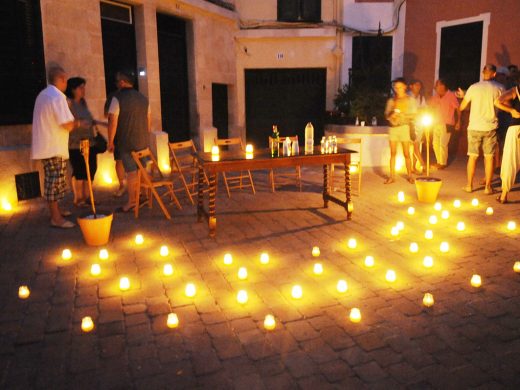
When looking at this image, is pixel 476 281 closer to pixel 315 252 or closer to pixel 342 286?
pixel 342 286

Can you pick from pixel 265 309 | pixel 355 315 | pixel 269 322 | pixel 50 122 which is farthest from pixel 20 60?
pixel 355 315

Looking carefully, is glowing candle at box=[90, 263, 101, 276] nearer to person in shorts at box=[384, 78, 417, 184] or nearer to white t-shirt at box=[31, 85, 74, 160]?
white t-shirt at box=[31, 85, 74, 160]

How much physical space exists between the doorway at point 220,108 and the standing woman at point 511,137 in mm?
7890

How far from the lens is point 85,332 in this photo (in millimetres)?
3373

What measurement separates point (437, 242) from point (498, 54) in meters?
7.41

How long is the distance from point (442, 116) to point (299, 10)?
5.60m

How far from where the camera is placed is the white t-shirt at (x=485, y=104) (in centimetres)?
692

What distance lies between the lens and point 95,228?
5164 mm

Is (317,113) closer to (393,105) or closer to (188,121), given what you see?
(188,121)

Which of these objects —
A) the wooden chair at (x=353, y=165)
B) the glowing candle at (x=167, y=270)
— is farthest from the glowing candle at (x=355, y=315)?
the wooden chair at (x=353, y=165)

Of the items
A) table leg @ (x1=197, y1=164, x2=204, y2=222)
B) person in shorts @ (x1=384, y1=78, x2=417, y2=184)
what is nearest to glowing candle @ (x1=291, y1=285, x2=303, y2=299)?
table leg @ (x1=197, y1=164, x2=204, y2=222)

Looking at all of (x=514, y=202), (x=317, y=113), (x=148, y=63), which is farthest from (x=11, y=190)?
(x=317, y=113)

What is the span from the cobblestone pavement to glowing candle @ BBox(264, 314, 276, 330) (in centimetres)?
5

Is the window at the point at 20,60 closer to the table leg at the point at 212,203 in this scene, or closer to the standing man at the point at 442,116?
the table leg at the point at 212,203
